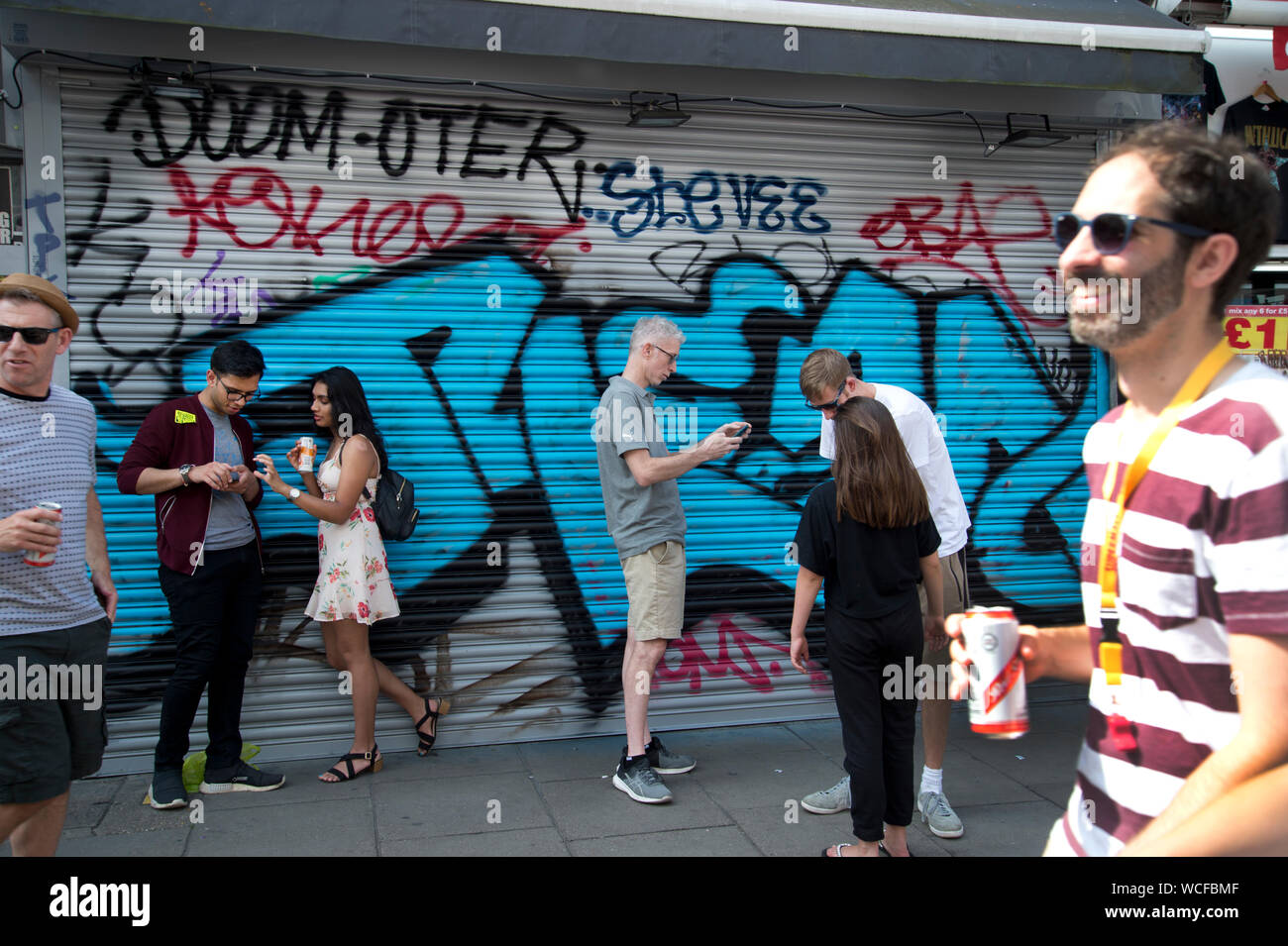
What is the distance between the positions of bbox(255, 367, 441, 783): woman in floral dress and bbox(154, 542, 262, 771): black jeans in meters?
0.33

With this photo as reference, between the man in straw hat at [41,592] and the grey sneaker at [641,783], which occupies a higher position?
the man in straw hat at [41,592]

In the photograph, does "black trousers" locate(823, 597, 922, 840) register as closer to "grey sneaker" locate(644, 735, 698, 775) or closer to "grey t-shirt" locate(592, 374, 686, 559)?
"grey t-shirt" locate(592, 374, 686, 559)

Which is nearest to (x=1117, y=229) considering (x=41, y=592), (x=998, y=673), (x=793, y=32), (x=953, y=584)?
(x=998, y=673)

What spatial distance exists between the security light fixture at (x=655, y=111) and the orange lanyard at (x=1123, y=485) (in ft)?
13.7

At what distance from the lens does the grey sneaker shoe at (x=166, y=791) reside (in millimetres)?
4504

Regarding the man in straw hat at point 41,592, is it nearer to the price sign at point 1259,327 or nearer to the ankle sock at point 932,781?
the ankle sock at point 932,781

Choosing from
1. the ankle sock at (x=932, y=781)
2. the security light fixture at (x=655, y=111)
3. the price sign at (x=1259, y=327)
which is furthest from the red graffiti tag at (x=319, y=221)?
the price sign at (x=1259, y=327)

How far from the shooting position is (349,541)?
476cm

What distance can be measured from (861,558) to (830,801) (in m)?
1.46

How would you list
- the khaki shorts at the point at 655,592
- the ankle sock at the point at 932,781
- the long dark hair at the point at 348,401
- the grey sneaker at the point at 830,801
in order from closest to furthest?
the ankle sock at the point at 932,781 → the grey sneaker at the point at 830,801 → the khaki shorts at the point at 655,592 → the long dark hair at the point at 348,401

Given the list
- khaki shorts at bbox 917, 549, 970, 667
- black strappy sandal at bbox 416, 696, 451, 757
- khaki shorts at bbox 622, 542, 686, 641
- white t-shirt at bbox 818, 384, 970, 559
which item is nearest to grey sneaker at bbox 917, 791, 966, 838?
khaki shorts at bbox 917, 549, 970, 667

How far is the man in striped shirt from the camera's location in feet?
4.93

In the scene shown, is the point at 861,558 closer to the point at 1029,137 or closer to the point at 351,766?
the point at 351,766
